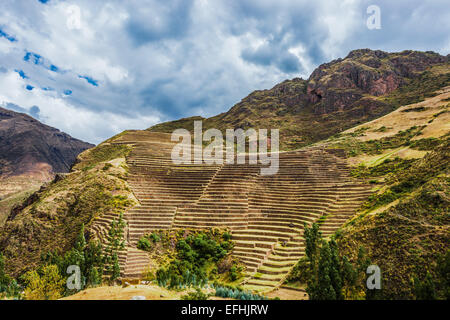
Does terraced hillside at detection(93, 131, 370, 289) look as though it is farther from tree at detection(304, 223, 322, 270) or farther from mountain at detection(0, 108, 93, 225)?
mountain at detection(0, 108, 93, 225)

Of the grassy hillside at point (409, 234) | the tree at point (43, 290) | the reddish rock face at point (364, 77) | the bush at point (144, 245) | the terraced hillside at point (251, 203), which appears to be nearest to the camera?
the grassy hillside at point (409, 234)

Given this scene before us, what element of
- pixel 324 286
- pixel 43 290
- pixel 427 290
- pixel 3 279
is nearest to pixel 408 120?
pixel 427 290

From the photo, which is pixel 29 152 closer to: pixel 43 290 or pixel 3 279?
pixel 3 279

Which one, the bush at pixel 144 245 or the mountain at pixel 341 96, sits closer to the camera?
the bush at pixel 144 245

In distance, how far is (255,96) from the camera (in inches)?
4350

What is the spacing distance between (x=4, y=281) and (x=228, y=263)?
16405mm

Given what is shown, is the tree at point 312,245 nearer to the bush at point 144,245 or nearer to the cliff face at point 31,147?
the bush at point 144,245

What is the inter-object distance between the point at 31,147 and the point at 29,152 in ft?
17.6

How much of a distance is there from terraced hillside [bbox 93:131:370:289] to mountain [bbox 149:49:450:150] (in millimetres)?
39256

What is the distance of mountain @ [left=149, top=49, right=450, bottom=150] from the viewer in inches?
2886

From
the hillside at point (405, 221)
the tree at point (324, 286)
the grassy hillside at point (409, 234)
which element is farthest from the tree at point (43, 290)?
the grassy hillside at point (409, 234)

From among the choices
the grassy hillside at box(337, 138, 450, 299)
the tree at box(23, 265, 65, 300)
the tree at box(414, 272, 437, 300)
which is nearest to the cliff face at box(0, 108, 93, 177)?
the tree at box(23, 265, 65, 300)

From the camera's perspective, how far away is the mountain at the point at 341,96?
73312 millimetres
